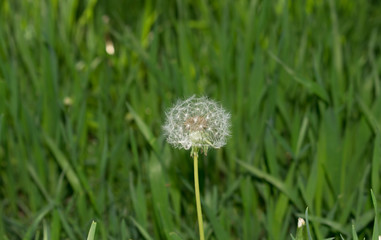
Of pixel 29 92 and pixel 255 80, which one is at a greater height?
pixel 29 92

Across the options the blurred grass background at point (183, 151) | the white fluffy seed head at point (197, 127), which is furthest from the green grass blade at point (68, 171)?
the white fluffy seed head at point (197, 127)

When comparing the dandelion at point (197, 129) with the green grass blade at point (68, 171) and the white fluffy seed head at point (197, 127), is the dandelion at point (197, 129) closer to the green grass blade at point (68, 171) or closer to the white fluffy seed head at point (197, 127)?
the white fluffy seed head at point (197, 127)

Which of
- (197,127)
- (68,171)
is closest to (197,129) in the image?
(197,127)

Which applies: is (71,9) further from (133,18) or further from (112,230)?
(112,230)

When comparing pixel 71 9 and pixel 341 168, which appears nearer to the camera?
pixel 341 168

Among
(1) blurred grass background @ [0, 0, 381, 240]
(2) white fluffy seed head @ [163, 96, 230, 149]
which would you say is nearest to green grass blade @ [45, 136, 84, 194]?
(1) blurred grass background @ [0, 0, 381, 240]

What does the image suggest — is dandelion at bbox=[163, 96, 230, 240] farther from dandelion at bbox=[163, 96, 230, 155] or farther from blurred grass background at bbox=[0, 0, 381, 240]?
blurred grass background at bbox=[0, 0, 381, 240]

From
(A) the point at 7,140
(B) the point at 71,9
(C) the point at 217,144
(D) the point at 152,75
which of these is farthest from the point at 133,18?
(C) the point at 217,144
